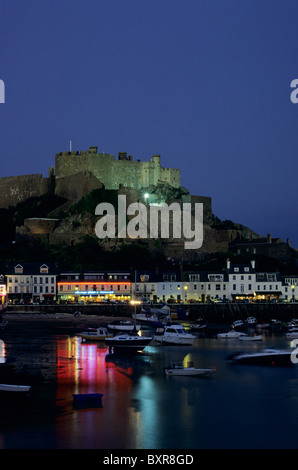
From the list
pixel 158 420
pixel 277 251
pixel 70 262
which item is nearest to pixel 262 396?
pixel 158 420

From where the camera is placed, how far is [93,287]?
7238cm

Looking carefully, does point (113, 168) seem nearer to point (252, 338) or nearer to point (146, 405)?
point (252, 338)

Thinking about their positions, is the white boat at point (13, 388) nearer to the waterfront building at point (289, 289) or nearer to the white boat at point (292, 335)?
the white boat at point (292, 335)

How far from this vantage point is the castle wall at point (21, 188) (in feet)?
311

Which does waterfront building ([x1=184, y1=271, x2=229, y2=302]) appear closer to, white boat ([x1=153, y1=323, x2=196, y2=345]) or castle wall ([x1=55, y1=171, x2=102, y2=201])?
castle wall ([x1=55, y1=171, x2=102, y2=201])

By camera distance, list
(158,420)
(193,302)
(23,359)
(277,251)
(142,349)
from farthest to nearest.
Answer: (277,251) < (193,302) < (142,349) < (23,359) < (158,420)

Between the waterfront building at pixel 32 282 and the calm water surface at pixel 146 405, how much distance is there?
34.4m

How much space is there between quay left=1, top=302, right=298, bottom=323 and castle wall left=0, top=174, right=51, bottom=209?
31.3 m

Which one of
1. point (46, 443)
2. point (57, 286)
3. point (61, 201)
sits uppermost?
point (61, 201)

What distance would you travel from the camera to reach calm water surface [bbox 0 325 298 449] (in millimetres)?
20109

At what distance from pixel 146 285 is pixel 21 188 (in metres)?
34.1

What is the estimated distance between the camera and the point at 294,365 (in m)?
34.1

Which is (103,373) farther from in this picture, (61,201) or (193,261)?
(61,201)

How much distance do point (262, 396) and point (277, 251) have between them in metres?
60.8
